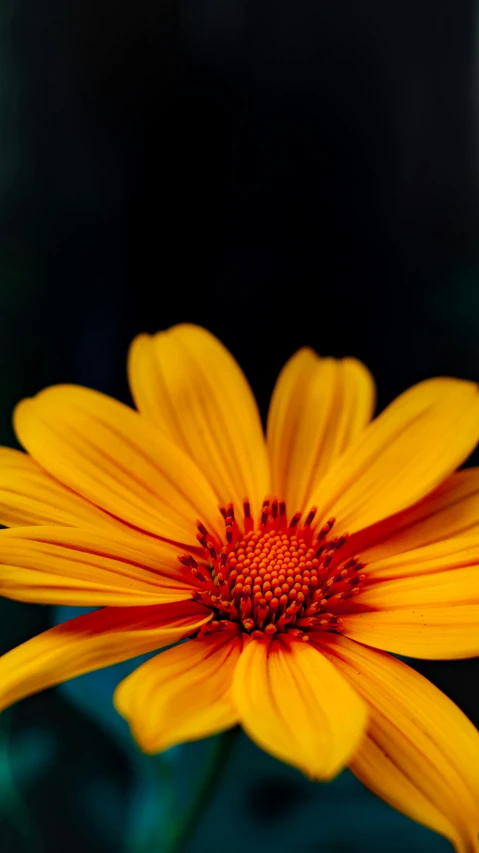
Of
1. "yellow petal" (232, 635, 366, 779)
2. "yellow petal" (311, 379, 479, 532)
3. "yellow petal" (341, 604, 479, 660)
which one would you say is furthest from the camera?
"yellow petal" (311, 379, 479, 532)

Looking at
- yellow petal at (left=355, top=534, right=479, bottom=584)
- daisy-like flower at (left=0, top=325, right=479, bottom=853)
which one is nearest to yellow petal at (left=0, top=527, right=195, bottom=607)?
daisy-like flower at (left=0, top=325, right=479, bottom=853)

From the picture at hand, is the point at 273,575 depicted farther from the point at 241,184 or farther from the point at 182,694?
the point at 241,184

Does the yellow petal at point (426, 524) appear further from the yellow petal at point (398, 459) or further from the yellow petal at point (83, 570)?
the yellow petal at point (83, 570)

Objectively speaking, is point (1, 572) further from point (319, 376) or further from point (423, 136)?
point (423, 136)

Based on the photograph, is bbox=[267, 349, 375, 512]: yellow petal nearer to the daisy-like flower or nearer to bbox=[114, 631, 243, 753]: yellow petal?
the daisy-like flower

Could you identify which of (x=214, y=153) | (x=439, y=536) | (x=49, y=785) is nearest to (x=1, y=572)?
Result: (x=49, y=785)

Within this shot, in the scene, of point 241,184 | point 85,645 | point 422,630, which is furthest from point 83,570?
point 241,184

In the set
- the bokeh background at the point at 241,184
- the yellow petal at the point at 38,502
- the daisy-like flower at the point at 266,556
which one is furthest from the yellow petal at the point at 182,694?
the bokeh background at the point at 241,184
